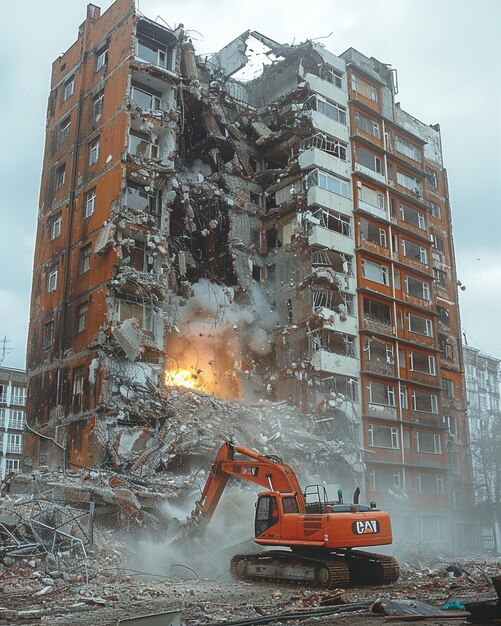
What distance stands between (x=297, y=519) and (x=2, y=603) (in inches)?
266

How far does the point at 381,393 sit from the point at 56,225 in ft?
68.2

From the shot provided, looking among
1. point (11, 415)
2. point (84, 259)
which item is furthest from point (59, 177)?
point (11, 415)

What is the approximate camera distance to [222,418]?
3316cm

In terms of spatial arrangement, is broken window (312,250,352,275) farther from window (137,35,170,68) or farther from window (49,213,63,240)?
window (49,213,63,240)

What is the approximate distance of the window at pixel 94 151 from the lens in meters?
38.6

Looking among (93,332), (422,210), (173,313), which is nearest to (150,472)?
(93,332)

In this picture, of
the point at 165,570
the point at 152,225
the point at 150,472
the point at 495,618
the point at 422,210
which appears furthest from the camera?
the point at 422,210

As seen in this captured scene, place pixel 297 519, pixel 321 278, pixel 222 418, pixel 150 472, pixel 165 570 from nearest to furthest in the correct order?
pixel 297 519
pixel 165 570
pixel 150 472
pixel 222 418
pixel 321 278

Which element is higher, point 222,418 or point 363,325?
point 363,325

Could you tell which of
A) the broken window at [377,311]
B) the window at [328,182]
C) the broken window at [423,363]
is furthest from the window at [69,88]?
the broken window at [423,363]

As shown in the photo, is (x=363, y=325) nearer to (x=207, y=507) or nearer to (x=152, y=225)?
(x=152, y=225)

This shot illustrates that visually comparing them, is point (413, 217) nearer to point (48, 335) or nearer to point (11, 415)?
point (48, 335)

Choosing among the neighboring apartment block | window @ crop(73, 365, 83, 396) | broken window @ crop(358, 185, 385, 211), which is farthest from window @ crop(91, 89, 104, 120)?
the neighboring apartment block

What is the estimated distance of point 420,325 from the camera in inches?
1854
